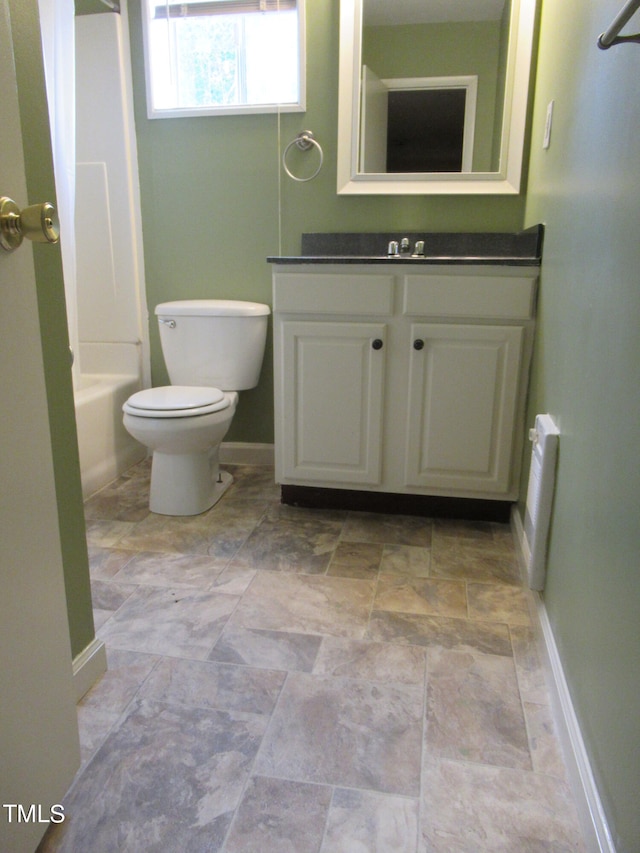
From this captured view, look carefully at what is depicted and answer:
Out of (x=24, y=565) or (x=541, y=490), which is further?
(x=541, y=490)

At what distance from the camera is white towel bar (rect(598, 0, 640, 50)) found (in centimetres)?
85

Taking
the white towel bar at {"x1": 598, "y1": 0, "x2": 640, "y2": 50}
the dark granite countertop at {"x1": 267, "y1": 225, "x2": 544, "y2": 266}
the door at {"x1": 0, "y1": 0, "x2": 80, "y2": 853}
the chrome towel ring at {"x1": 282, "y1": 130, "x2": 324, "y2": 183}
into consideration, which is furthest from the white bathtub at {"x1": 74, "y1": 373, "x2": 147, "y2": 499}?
the white towel bar at {"x1": 598, "y1": 0, "x2": 640, "y2": 50}

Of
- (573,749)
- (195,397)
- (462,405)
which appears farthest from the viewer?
(195,397)

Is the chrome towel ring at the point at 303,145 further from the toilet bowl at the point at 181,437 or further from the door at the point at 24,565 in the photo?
the door at the point at 24,565

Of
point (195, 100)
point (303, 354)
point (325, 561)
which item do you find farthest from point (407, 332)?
point (195, 100)

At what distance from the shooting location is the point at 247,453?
280 centimetres

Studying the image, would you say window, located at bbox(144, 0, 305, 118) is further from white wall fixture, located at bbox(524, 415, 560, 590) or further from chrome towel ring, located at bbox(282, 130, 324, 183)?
white wall fixture, located at bbox(524, 415, 560, 590)

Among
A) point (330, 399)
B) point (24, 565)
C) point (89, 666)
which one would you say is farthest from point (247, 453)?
point (24, 565)

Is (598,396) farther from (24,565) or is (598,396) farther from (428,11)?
(428,11)

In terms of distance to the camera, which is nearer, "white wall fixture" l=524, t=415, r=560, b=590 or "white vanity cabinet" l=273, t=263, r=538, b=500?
"white wall fixture" l=524, t=415, r=560, b=590

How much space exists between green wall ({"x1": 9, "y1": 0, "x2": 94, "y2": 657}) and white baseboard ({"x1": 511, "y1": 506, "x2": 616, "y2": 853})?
929 mm

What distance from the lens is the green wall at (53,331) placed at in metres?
1.01

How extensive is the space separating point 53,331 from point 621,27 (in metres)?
1.03

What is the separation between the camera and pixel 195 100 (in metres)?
2.51
